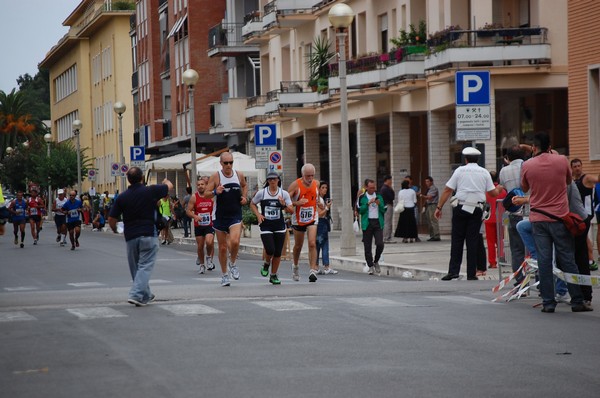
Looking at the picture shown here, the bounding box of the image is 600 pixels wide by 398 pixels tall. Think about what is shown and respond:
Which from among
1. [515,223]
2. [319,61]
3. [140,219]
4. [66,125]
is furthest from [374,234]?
[66,125]

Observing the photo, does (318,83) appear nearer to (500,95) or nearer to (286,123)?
(286,123)

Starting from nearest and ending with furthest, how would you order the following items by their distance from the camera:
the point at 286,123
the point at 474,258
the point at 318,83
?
the point at 474,258
the point at 318,83
the point at 286,123

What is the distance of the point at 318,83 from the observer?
49938 millimetres

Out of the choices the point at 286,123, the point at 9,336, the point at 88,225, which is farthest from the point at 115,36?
the point at 9,336

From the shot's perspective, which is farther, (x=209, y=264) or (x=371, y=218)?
(x=209, y=264)

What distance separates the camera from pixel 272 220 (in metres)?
21.3

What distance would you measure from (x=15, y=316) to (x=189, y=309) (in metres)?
1.95

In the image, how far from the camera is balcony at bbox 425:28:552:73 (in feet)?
118

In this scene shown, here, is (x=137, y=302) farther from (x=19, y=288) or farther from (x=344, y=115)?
(x=344, y=115)

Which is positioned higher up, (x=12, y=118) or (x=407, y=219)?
(x=12, y=118)

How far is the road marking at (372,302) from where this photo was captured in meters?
16.2

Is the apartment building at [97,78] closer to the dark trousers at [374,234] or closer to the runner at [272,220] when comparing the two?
the dark trousers at [374,234]

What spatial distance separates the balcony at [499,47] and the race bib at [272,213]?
52.1 ft

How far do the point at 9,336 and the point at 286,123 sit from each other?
146 feet
